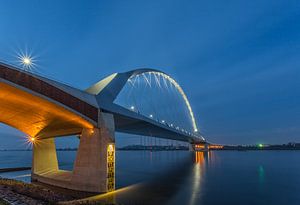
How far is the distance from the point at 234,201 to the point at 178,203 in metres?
5.51

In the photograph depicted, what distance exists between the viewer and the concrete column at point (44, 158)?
3731 centimetres

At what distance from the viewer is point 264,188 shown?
95.5 ft

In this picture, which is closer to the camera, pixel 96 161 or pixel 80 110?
pixel 80 110

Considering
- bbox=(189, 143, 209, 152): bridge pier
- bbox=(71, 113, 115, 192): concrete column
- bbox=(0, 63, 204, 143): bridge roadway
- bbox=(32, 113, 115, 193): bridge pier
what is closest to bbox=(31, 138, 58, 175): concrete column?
bbox=(32, 113, 115, 193): bridge pier

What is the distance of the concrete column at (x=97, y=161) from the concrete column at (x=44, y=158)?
1439cm

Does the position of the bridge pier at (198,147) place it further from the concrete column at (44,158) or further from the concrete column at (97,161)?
the concrete column at (97,161)

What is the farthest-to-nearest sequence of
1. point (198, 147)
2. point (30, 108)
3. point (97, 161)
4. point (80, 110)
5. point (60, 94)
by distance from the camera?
1. point (198, 147)
2. point (30, 108)
3. point (97, 161)
4. point (80, 110)
5. point (60, 94)

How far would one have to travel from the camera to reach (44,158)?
38875 mm

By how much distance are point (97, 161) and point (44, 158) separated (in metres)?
18.7

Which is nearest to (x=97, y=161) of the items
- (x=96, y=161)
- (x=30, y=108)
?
(x=96, y=161)

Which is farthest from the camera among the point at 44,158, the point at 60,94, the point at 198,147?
the point at 198,147

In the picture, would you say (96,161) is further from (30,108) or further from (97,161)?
(30,108)

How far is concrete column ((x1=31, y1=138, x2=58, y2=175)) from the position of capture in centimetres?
3731

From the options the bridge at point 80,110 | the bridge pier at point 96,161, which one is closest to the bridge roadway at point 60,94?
the bridge at point 80,110
